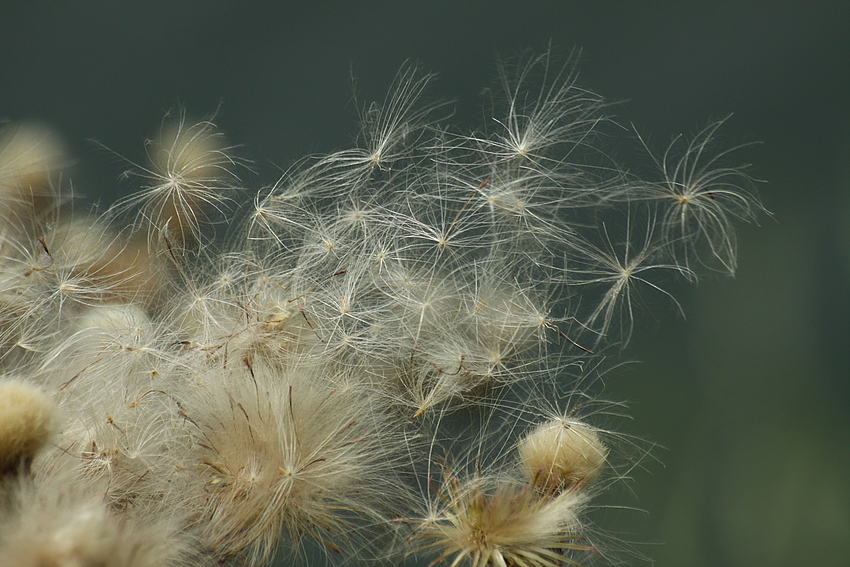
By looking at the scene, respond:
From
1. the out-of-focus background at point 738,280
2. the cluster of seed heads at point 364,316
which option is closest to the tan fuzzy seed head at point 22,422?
the cluster of seed heads at point 364,316

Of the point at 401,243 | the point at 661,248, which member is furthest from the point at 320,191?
the point at 661,248

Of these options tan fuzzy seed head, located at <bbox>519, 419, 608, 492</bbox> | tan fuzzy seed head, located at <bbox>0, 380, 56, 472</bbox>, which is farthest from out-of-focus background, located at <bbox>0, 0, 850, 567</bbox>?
tan fuzzy seed head, located at <bbox>0, 380, 56, 472</bbox>

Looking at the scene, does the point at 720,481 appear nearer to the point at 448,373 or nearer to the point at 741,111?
the point at 448,373

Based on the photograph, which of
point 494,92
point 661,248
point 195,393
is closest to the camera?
point 195,393

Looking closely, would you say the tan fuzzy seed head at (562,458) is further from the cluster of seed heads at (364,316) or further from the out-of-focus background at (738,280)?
A: the out-of-focus background at (738,280)

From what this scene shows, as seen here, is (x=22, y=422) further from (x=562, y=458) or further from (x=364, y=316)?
(x=562, y=458)

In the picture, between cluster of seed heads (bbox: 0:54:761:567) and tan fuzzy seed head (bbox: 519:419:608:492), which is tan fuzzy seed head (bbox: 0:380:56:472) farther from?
tan fuzzy seed head (bbox: 519:419:608:492)

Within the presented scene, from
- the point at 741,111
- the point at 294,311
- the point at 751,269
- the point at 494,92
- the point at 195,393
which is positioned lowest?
the point at 195,393
